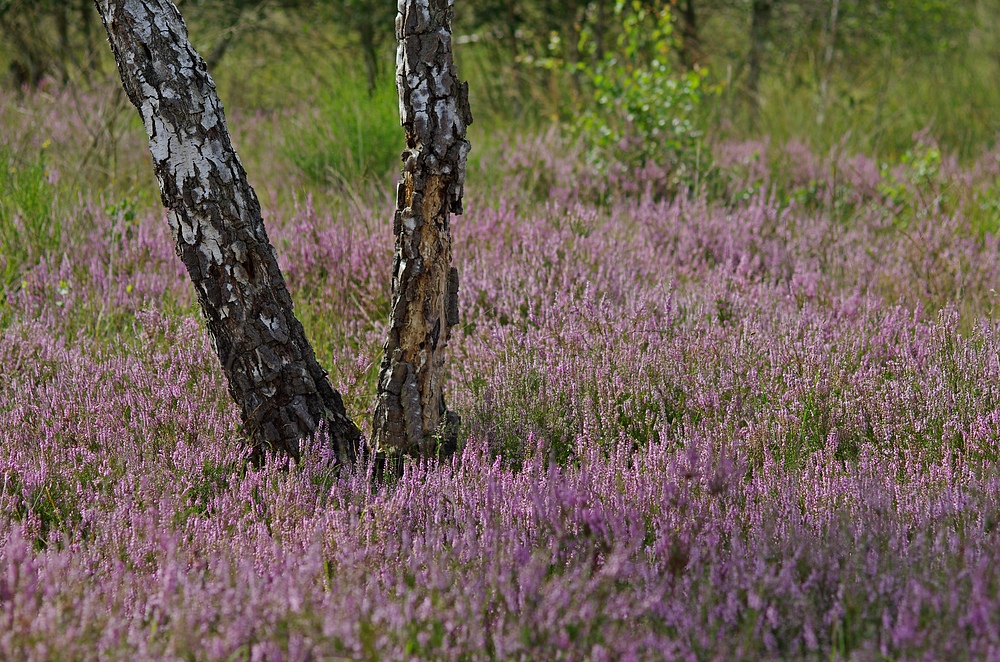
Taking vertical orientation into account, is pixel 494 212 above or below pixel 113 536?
above

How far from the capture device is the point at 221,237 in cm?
247

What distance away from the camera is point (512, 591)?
184cm

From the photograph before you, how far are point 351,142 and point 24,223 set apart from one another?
6.86ft

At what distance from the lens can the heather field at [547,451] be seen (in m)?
1.76

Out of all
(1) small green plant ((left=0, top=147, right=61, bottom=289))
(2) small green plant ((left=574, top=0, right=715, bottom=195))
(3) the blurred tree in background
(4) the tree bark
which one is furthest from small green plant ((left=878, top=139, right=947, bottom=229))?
(1) small green plant ((left=0, top=147, right=61, bottom=289))

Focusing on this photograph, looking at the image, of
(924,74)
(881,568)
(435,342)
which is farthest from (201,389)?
(924,74)

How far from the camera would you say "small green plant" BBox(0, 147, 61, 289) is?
166 inches

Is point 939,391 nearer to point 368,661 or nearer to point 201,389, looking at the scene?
point 368,661

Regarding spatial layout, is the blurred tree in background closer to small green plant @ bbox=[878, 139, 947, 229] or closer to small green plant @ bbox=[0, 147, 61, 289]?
small green plant @ bbox=[878, 139, 947, 229]

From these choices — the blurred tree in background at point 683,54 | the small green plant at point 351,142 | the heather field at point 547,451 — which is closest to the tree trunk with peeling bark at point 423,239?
the heather field at point 547,451

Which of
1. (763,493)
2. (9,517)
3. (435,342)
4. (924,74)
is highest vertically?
(924,74)

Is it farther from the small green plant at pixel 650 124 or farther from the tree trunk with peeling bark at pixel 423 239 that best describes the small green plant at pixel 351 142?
the tree trunk with peeling bark at pixel 423 239

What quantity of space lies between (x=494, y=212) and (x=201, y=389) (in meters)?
2.08

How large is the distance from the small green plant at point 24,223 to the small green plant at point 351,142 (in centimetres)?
163
